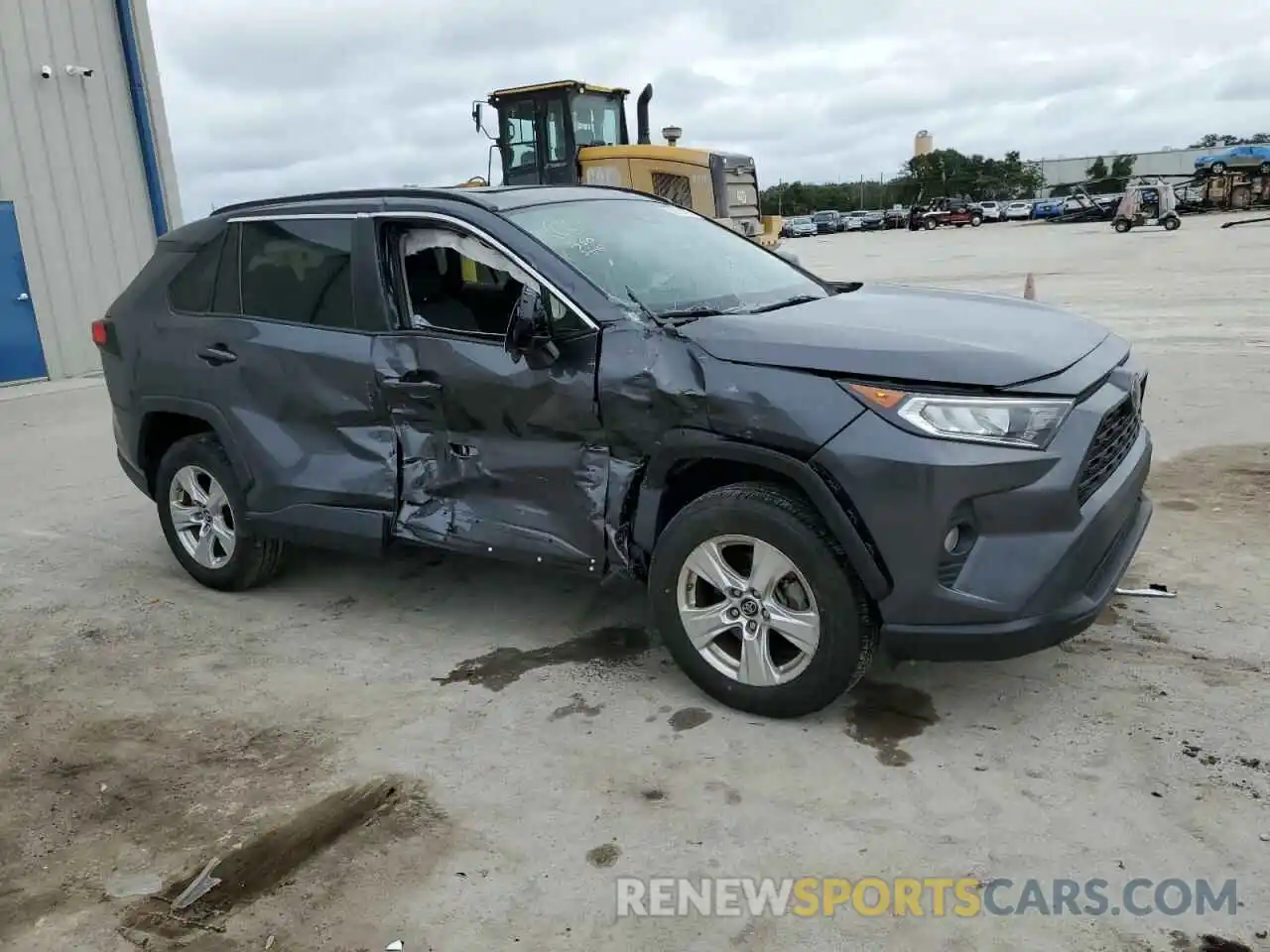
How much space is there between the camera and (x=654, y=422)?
11.7 ft

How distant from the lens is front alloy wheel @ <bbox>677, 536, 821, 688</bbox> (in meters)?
3.42

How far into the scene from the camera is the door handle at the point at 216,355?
187 inches

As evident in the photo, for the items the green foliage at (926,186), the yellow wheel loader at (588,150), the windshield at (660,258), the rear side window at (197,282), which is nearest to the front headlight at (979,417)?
the windshield at (660,258)

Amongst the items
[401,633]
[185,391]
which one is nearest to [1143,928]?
[401,633]

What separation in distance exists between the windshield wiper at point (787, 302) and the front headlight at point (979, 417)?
942mm

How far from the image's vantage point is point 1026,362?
3246 millimetres

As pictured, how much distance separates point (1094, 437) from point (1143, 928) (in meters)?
1.44

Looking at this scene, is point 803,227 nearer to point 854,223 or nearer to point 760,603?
point 854,223

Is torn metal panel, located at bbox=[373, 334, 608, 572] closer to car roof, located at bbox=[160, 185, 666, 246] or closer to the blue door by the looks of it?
car roof, located at bbox=[160, 185, 666, 246]

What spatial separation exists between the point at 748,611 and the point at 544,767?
0.85m

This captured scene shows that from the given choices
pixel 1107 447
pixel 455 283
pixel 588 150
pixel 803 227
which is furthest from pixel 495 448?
pixel 803 227

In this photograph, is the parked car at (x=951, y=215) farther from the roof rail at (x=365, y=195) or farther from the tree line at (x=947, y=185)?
the roof rail at (x=365, y=195)

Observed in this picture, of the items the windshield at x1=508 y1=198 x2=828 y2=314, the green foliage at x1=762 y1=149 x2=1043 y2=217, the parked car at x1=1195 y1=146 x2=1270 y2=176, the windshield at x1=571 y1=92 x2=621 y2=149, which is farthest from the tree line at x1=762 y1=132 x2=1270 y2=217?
the windshield at x1=508 y1=198 x2=828 y2=314

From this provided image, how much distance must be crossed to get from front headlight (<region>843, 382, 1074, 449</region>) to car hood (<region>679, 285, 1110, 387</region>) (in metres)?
0.06
